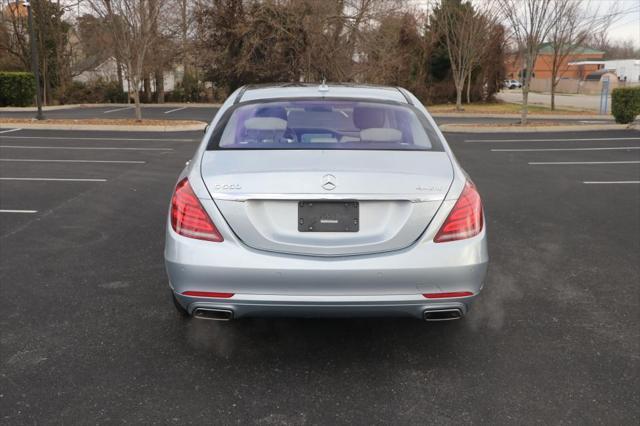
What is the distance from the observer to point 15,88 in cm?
2912

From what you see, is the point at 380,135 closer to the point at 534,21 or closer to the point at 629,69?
the point at 534,21

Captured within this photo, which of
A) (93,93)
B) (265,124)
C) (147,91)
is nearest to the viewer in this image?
(265,124)

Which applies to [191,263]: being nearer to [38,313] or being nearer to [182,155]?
[38,313]

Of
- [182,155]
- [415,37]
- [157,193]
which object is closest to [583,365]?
[157,193]

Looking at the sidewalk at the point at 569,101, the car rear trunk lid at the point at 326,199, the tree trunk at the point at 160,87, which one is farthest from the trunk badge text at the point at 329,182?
the tree trunk at the point at 160,87

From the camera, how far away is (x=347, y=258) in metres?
3.06

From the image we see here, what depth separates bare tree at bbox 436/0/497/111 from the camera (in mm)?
27516

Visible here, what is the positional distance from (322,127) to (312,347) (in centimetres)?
148

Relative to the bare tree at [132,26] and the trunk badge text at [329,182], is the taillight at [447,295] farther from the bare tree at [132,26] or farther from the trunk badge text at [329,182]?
the bare tree at [132,26]

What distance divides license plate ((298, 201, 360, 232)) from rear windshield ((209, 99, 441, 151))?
21.8 inches

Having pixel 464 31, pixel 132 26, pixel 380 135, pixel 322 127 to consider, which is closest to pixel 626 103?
pixel 464 31

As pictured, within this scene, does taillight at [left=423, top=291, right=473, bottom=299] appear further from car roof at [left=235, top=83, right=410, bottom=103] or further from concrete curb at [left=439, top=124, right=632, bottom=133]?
concrete curb at [left=439, top=124, right=632, bottom=133]

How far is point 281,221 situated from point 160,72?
34994 mm

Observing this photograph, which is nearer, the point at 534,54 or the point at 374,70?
the point at 534,54
